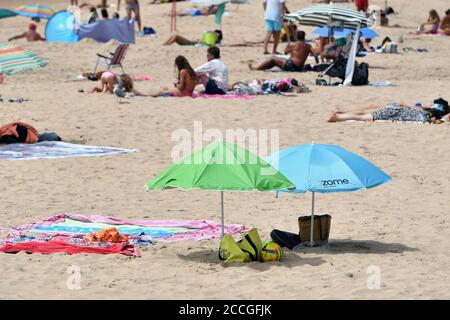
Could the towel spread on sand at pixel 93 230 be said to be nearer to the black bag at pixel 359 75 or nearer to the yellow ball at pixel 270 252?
the yellow ball at pixel 270 252

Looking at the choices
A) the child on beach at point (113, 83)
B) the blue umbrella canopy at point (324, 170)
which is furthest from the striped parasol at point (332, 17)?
the blue umbrella canopy at point (324, 170)

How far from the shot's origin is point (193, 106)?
14938mm

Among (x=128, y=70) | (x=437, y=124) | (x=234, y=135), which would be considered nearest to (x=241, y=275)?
(x=234, y=135)

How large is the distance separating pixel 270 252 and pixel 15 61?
17.1 feet

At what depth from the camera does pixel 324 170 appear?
8.32 m

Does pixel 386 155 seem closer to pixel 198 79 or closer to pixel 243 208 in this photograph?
pixel 243 208

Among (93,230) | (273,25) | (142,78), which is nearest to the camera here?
(93,230)

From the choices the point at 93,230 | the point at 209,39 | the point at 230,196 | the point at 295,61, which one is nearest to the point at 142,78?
the point at 295,61

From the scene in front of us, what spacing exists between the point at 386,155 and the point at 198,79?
4.31 m

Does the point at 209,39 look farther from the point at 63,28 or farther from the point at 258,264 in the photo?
the point at 258,264

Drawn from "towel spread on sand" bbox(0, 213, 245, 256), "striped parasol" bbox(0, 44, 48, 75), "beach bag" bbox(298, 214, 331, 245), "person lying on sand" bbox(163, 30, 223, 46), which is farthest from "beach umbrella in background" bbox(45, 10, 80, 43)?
"beach bag" bbox(298, 214, 331, 245)

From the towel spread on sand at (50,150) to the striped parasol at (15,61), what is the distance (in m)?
0.84

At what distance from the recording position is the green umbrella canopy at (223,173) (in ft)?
25.6
